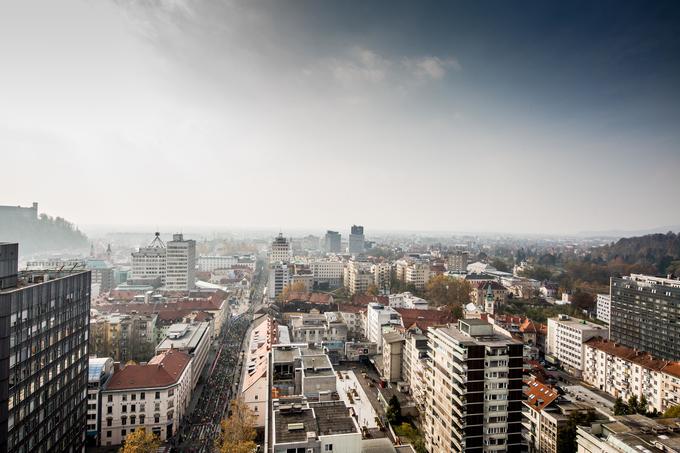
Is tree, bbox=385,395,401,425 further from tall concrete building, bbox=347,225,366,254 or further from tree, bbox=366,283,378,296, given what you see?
tall concrete building, bbox=347,225,366,254

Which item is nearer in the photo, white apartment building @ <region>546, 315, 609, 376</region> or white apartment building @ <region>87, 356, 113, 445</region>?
white apartment building @ <region>87, 356, 113, 445</region>

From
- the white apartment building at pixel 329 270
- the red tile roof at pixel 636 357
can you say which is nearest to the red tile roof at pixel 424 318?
the red tile roof at pixel 636 357

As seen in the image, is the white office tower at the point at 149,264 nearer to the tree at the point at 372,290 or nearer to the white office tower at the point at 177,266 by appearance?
the white office tower at the point at 177,266

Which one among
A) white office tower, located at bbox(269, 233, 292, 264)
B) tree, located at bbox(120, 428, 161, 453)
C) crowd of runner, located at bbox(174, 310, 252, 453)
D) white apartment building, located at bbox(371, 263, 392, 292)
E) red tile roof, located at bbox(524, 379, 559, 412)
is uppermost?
white office tower, located at bbox(269, 233, 292, 264)

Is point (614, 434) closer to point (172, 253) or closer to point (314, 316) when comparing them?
point (314, 316)

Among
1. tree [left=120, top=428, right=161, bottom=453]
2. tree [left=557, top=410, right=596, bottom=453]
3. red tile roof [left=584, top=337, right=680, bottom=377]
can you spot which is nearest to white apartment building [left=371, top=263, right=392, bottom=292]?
red tile roof [left=584, top=337, right=680, bottom=377]

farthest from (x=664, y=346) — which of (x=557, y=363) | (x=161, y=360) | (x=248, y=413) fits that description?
(x=161, y=360)
